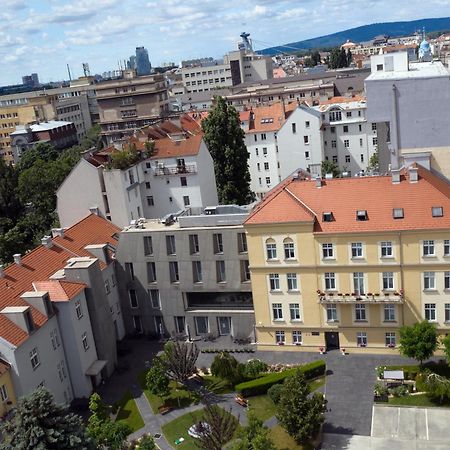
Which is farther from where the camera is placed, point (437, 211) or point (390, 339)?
point (390, 339)

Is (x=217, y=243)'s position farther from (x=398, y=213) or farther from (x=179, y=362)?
(x=398, y=213)

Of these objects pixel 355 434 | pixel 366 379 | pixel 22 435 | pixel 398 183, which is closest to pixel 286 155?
pixel 398 183

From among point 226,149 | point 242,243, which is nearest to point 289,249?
point 242,243

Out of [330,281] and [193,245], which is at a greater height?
[193,245]

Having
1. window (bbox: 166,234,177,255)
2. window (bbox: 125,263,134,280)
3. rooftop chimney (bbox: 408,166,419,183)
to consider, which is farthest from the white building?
rooftop chimney (bbox: 408,166,419,183)

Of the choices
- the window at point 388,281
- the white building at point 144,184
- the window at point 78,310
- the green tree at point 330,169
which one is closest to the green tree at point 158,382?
the window at point 78,310

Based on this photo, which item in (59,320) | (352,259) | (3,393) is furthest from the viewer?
(352,259)

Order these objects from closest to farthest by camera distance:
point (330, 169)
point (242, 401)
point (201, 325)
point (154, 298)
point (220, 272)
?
point (242, 401) → point (220, 272) → point (201, 325) → point (154, 298) → point (330, 169)

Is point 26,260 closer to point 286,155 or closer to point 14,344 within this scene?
point 14,344

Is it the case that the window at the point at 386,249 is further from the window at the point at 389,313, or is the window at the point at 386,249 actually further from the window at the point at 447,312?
the window at the point at 447,312

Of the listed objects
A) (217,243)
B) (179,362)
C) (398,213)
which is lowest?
(179,362)
